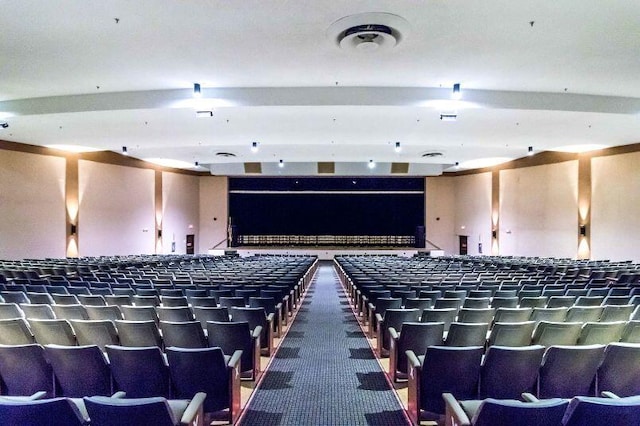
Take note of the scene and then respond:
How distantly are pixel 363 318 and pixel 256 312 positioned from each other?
3000 mm

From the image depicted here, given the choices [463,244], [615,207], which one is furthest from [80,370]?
[463,244]


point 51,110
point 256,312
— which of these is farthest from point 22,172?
point 256,312

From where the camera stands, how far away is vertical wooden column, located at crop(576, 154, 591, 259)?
57.1 ft

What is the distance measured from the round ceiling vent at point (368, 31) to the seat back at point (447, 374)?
533 centimetres

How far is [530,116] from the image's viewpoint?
1148cm

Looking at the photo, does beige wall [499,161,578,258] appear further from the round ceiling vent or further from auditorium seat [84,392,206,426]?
auditorium seat [84,392,206,426]

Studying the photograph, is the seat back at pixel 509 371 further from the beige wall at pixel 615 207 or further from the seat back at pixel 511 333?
the beige wall at pixel 615 207

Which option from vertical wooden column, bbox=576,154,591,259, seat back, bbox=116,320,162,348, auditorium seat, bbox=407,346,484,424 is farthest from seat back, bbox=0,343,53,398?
vertical wooden column, bbox=576,154,591,259

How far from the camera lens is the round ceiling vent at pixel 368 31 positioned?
6539 mm

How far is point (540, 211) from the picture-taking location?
19875mm

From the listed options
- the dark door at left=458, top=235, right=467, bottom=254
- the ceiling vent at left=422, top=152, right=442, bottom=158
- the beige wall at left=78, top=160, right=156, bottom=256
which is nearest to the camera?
the beige wall at left=78, top=160, right=156, bottom=256

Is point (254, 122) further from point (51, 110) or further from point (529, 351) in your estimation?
point (529, 351)

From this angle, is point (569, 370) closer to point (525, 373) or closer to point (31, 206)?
point (525, 373)

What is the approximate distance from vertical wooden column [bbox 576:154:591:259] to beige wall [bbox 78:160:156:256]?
20922 millimetres
